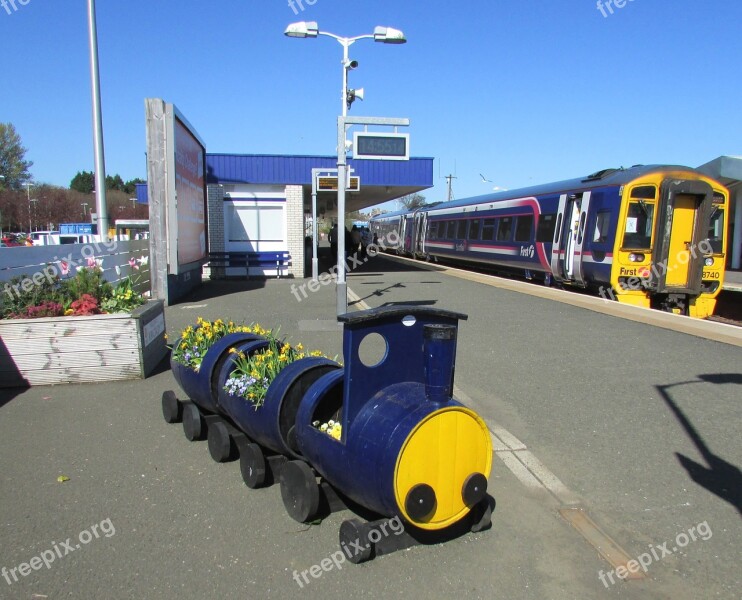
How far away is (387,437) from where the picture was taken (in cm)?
292

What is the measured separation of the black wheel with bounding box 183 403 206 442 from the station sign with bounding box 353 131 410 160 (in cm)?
510

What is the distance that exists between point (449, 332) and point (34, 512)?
2.90m

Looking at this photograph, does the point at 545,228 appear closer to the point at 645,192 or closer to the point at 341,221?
the point at 645,192

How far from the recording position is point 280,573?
3076mm

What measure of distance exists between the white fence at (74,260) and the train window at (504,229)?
37.5 feet

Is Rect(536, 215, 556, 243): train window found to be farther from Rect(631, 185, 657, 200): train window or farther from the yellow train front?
the yellow train front

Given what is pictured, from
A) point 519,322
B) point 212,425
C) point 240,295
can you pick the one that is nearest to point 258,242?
point 240,295

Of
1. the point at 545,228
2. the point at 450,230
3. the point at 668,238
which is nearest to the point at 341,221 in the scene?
the point at 668,238

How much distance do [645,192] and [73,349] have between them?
38.5ft

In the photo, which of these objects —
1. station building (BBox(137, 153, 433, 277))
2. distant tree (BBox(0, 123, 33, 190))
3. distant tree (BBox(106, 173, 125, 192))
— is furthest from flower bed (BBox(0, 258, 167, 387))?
distant tree (BBox(106, 173, 125, 192))

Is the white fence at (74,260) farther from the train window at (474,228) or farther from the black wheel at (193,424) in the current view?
the train window at (474,228)

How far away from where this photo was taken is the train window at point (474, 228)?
22984 mm

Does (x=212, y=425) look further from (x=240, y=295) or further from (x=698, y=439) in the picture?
(x=240, y=295)

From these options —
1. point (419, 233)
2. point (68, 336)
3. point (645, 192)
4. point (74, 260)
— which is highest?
point (645, 192)
